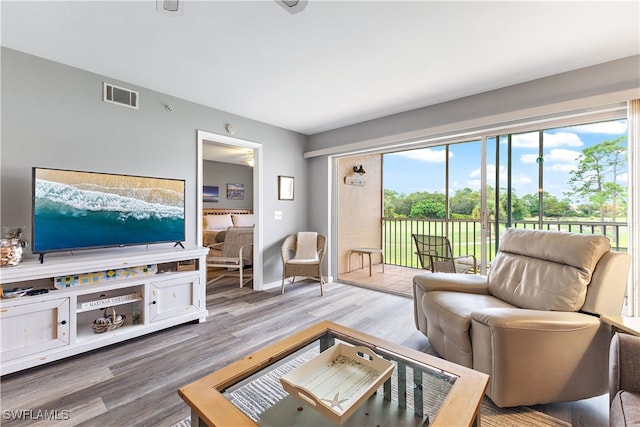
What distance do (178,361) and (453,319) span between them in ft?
6.84

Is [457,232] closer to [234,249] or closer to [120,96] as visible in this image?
[234,249]

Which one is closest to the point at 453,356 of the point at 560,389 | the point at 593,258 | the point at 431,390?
the point at 560,389

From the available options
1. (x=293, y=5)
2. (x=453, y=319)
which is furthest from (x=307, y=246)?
(x=293, y=5)

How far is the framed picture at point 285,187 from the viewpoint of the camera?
14.2ft

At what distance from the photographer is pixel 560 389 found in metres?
1.53

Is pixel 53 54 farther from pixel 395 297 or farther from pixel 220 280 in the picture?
pixel 395 297

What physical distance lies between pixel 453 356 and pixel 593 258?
1070 millimetres

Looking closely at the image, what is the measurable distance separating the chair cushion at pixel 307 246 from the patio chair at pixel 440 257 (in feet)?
5.05

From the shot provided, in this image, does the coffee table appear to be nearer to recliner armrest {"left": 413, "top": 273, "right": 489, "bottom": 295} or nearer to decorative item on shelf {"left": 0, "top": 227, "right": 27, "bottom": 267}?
recliner armrest {"left": 413, "top": 273, "right": 489, "bottom": 295}

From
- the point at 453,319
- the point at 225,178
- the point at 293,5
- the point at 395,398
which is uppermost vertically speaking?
the point at 293,5

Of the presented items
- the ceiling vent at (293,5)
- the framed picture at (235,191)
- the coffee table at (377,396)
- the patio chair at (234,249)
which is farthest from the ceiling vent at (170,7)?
the framed picture at (235,191)

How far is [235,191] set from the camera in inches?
298

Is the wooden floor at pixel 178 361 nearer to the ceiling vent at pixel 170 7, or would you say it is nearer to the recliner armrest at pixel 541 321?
→ the recliner armrest at pixel 541 321

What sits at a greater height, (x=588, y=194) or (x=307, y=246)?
(x=588, y=194)
